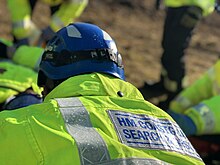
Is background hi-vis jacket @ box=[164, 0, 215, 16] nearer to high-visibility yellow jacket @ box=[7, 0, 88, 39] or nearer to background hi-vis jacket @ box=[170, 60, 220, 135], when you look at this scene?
high-visibility yellow jacket @ box=[7, 0, 88, 39]

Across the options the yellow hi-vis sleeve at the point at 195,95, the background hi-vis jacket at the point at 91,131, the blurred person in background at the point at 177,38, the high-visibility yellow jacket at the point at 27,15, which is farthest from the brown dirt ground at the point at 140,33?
the background hi-vis jacket at the point at 91,131

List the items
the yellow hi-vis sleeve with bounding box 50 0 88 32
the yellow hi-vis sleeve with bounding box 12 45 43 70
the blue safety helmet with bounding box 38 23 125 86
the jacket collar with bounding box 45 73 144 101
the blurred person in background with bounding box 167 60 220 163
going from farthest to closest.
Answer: the yellow hi-vis sleeve with bounding box 50 0 88 32 → the yellow hi-vis sleeve with bounding box 12 45 43 70 → the blurred person in background with bounding box 167 60 220 163 → the blue safety helmet with bounding box 38 23 125 86 → the jacket collar with bounding box 45 73 144 101

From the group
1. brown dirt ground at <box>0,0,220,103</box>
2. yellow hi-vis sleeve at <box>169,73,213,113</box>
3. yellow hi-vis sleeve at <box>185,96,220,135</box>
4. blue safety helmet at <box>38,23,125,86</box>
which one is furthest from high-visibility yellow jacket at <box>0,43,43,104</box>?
brown dirt ground at <box>0,0,220,103</box>

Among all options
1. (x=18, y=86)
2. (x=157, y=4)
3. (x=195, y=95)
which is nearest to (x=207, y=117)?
(x=195, y=95)

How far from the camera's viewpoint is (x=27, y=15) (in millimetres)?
4547

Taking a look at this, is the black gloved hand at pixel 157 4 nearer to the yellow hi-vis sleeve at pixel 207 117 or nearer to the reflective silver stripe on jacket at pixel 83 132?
the yellow hi-vis sleeve at pixel 207 117

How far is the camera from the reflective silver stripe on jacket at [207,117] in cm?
332

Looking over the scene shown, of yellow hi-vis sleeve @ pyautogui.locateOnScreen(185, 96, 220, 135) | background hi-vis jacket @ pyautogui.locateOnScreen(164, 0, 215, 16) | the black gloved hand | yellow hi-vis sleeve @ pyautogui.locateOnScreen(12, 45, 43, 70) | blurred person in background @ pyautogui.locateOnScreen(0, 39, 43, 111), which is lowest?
the black gloved hand

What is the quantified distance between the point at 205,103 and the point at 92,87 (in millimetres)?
1677

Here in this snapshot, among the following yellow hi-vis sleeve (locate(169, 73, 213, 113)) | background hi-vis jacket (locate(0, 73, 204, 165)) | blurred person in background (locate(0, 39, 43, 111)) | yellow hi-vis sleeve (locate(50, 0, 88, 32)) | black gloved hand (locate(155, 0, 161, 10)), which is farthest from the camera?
black gloved hand (locate(155, 0, 161, 10))

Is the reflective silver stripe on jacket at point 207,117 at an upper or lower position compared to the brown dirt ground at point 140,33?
upper

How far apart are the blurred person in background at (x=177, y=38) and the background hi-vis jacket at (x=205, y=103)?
0.64 metres

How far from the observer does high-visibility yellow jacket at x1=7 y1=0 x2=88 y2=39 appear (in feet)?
14.8

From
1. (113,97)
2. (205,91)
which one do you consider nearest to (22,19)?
(205,91)
